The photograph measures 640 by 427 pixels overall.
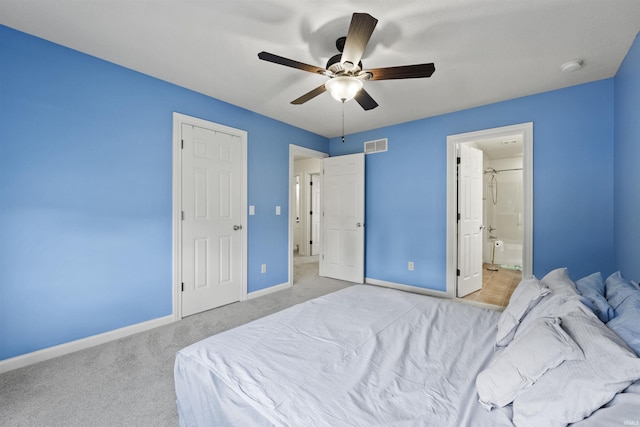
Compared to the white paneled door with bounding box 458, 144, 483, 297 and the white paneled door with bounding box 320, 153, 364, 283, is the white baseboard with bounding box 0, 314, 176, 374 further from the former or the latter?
the white paneled door with bounding box 458, 144, 483, 297

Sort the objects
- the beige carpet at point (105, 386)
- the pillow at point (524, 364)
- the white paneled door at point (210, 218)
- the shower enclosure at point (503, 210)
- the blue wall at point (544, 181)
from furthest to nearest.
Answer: the shower enclosure at point (503, 210)
the white paneled door at point (210, 218)
the blue wall at point (544, 181)
the beige carpet at point (105, 386)
the pillow at point (524, 364)

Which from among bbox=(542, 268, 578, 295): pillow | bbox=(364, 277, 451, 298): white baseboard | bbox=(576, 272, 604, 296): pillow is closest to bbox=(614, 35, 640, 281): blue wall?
bbox=(576, 272, 604, 296): pillow

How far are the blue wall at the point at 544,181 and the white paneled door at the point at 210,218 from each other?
92.5 inches

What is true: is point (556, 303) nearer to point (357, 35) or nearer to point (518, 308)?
point (518, 308)

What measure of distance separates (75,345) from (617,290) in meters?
3.73

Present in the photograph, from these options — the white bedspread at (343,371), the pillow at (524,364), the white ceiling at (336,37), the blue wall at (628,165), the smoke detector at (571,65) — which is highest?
the white ceiling at (336,37)

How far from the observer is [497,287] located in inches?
169

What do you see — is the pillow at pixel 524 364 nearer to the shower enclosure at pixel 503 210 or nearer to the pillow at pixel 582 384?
the pillow at pixel 582 384

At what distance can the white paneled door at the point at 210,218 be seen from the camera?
10.1 ft

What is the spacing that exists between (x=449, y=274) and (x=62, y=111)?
14.7 ft

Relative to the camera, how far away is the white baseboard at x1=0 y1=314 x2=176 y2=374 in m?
2.05

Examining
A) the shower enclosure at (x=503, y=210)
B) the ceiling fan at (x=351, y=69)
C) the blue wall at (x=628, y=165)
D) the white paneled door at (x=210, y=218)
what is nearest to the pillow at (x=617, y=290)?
the blue wall at (x=628, y=165)

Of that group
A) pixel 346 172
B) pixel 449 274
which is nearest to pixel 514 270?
pixel 449 274

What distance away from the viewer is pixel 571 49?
226 centimetres
